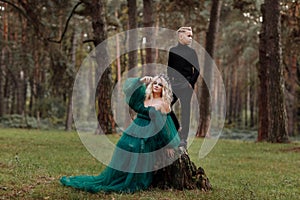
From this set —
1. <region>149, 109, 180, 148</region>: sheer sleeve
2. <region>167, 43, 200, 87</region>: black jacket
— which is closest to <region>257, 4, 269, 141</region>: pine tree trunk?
<region>167, 43, 200, 87</region>: black jacket

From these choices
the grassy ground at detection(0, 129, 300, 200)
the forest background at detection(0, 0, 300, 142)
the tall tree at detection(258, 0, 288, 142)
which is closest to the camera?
the grassy ground at detection(0, 129, 300, 200)

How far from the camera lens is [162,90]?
7477 mm

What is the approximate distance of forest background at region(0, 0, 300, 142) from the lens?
2045cm

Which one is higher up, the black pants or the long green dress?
the black pants

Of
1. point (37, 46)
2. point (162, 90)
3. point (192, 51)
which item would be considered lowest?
point (162, 90)

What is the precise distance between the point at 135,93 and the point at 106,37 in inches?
507

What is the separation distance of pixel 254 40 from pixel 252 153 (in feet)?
71.2

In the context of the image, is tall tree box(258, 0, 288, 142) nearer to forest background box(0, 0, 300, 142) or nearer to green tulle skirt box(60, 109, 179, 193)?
forest background box(0, 0, 300, 142)

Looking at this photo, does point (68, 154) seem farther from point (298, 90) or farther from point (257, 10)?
point (298, 90)

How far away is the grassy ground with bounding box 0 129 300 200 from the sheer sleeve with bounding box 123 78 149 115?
1341 millimetres

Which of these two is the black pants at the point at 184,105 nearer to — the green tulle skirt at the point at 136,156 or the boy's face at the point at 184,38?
the green tulle skirt at the point at 136,156

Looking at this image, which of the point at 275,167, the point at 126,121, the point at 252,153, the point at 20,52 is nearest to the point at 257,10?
the point at 126,121

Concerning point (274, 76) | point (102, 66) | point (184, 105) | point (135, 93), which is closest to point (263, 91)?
point (274, 76)

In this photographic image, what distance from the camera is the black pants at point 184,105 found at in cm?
771
